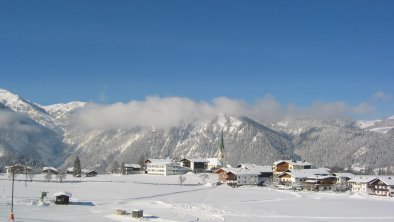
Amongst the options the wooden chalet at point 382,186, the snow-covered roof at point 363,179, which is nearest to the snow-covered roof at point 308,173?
the snow-covered roof at point 363,179

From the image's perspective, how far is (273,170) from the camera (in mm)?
167500

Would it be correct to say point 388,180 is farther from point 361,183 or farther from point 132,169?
point 132,169

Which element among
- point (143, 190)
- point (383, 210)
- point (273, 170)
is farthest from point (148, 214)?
A: point (273, 170)

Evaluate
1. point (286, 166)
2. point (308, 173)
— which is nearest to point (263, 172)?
point (286, 166)

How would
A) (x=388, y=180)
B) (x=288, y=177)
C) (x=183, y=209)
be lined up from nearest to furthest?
(x=183, y=209) < (x=388, y=180) < (x=288, y=177)

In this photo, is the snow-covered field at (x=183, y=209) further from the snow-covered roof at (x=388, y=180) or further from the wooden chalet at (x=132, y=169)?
the wooden chalet at (x=132, y=169)

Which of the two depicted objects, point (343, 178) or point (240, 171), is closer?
point (343, 178)

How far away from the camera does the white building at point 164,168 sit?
17312cm

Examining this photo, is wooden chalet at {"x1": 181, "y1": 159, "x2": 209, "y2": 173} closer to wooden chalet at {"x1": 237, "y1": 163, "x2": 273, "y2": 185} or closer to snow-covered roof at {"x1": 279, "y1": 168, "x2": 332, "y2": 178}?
wooden chalet at {"x1": 237, "y1": 163, "x2": 273, "y2": 185}

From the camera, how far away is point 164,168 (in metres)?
173

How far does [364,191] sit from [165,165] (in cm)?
6852

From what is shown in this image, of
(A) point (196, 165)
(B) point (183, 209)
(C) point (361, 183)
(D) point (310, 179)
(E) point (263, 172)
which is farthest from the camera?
(A) point (196, 165)

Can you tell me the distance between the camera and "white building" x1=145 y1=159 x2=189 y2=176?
173m

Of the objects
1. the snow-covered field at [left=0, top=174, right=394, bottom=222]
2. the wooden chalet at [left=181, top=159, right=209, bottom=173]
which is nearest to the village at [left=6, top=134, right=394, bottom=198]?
the wooden chalet at [left=181, top=159, right=209, bottom=173]
